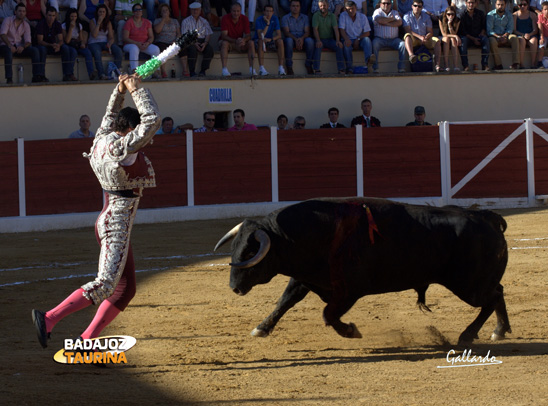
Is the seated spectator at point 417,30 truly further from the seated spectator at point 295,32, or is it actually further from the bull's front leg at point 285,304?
the bull's front leg at point 285,304

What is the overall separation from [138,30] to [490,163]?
5.34 metres

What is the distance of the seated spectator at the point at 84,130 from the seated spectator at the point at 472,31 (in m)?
6.00

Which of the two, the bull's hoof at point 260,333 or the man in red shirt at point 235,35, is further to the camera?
the man in red shirt at point 235,35

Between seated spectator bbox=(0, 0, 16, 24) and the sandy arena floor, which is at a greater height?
seated spectator bbox=(0, 0, 16, 24)

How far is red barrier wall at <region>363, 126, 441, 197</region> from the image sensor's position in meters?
11.9

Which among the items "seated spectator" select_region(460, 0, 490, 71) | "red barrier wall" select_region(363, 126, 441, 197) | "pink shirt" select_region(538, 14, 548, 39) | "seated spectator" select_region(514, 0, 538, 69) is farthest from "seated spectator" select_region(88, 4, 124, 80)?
"pink shirt" select_region(538, 14, 548, 39)

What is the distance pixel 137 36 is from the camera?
1180cm

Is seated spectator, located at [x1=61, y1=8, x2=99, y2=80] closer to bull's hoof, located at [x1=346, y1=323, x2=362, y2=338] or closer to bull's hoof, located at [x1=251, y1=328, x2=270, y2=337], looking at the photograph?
bull's hoof, located at [x1=251, y1=328, x2=270, y2=337]

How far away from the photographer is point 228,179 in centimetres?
1165

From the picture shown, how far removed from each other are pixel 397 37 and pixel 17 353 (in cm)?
999

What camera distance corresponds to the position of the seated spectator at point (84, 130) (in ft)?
36.0

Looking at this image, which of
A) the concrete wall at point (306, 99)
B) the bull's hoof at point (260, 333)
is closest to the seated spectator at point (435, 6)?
the concrete wall at point (306, 99)

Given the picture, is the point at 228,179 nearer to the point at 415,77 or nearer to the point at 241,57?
the point at 241,57

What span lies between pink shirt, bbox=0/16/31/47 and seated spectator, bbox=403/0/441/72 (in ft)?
18.3
